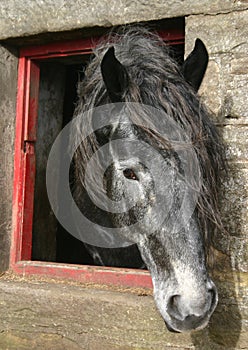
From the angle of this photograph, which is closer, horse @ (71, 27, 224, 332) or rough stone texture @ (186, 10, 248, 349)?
horse @ (71, 27, 224, 332)

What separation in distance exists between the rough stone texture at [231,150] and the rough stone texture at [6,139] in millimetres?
1381

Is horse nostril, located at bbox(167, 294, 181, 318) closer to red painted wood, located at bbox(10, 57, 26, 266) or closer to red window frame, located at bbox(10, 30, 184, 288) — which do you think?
red window frame, located at bbox(10, 30, 184, 288)

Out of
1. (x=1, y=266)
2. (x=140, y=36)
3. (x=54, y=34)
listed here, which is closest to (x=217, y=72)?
(x=140, y=36)

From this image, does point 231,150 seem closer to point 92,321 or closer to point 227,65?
point 227,65

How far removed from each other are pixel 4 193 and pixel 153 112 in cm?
146

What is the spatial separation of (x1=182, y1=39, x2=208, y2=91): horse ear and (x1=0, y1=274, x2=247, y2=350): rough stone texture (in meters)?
1.04

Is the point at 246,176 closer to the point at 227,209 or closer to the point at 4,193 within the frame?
the point at 227,209

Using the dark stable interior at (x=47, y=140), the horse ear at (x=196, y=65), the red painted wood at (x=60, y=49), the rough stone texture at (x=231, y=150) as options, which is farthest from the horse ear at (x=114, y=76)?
the dark stable interior at (x=47, y=140)

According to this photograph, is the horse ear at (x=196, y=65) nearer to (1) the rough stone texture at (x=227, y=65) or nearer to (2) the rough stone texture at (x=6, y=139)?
(1) the rough stone texture at (x=227, y=65)

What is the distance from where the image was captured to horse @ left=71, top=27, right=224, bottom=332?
6.42 feet

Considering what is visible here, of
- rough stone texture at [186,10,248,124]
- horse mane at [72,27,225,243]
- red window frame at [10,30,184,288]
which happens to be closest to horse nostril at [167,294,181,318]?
horse mane at [72,27,225,243]

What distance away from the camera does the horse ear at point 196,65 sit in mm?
2439

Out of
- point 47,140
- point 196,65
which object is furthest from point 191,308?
point 47,140

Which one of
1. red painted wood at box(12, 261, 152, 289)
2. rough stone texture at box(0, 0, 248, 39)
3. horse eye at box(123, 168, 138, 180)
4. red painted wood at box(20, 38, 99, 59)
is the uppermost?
rough stone texture at box(0, 0, 248, 39)
